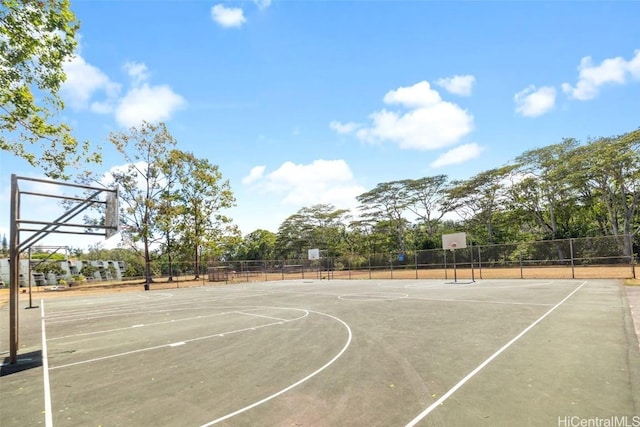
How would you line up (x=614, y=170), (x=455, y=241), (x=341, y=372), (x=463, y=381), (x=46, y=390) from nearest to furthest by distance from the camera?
1. (x=463, y=381)
2. (x=46, y=390)
3. (x=341, y=372)
4. (x=455, y=241)
5. (x=614, y=170)

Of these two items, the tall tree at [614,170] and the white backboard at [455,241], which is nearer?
the white backboard at [455,241]

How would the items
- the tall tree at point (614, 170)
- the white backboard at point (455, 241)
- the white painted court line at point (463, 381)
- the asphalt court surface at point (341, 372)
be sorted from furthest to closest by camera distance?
the tall tree at point (614, 170)
the white backboard at point (455, 241)
the asphalt court surface at point (341, 372)
the white painted court line at point (463, 381)

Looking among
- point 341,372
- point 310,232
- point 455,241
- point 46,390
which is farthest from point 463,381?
point 310,232

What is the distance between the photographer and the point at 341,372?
588cm

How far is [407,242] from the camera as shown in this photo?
2143 inches

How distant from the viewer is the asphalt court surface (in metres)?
4.34

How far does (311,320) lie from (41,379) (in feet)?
21.6

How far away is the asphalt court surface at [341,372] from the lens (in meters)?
4.34

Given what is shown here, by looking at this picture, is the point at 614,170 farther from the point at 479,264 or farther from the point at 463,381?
the point at 463,381

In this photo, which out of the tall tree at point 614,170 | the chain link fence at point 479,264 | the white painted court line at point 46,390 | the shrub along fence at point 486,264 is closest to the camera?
the white painted court line at point 46,390

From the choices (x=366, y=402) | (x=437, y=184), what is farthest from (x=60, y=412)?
(x=437, y=184)

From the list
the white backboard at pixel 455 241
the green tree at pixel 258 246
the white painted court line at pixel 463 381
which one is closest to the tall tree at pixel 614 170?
the white backboard at pixel 455 241

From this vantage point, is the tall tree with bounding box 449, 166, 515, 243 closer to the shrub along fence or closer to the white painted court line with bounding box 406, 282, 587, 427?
the shrub along fence

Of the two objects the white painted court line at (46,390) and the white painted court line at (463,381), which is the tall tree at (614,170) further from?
the white painted court line at (46,390)
